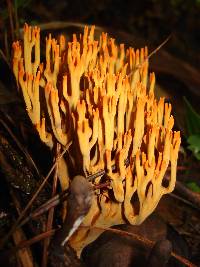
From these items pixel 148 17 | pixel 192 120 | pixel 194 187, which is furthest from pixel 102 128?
pixel 148 17

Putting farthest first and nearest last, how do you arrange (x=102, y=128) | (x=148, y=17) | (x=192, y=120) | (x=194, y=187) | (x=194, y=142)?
(x=148, y=17) → (x=192, y=120) → (x=194, y=142) → (x=194, y=187) → (x=102, y=128)

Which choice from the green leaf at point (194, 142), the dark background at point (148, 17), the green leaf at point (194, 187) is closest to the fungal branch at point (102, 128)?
the green leaf at point (194, 187)

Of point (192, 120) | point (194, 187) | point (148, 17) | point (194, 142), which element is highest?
point (148, 17)

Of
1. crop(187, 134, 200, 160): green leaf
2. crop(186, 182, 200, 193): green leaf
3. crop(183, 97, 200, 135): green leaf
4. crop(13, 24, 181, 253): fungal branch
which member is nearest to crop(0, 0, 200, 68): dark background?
crop(183, 97, 200, 135): green leaf

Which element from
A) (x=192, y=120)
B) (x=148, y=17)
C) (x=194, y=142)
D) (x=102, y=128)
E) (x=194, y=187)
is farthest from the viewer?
(x=148, y=17)

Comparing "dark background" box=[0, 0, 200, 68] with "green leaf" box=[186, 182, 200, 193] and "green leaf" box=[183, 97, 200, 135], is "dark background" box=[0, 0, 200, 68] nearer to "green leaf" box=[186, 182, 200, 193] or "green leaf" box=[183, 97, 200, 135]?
"green leaf" box=[183, 97, 200, 135]

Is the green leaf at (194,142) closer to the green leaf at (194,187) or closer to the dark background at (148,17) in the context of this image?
the green leaf at (194,187)

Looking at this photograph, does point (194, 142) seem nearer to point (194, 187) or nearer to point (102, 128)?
point (194, 187)
